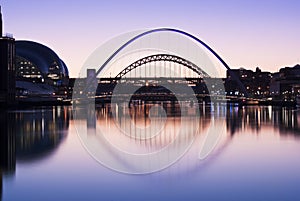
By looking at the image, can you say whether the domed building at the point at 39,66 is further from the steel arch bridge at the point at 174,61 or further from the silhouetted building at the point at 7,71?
the silhouetted building at the point at 7,71

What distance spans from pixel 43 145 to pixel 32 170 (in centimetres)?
681

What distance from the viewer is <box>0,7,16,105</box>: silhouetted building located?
61875mm

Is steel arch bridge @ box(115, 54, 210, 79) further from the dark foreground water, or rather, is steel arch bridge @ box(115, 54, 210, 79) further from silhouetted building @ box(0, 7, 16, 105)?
the dark foreground water

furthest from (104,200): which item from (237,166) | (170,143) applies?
(170,143)

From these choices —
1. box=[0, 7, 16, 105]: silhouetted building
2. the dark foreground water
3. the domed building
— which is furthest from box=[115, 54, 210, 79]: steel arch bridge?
the dark foreground water

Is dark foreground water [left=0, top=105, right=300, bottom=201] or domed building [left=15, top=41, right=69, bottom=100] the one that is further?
domed building [left=15, top=41, right=69, bottom=100]

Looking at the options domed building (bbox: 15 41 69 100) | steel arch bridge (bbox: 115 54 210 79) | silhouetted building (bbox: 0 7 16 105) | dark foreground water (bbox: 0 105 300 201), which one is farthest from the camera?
domed building (bbox: 15 41 69 100)

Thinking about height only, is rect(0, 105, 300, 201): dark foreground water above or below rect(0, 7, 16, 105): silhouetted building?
below

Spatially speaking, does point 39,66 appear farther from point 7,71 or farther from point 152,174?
point 152,174

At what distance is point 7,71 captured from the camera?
207 feet

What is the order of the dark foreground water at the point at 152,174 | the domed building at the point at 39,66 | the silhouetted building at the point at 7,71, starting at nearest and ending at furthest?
Answer: the dark foreground water at the point at 152,174 < the silhouetted building at the point at 7,71 < the domed building at the point at 39,66

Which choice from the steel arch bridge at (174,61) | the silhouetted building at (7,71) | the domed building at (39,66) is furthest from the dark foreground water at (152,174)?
the domed building at (39,66)

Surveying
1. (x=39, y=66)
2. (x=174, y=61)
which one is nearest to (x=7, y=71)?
(x=174, y=61)

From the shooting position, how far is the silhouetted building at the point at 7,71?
203 feet
